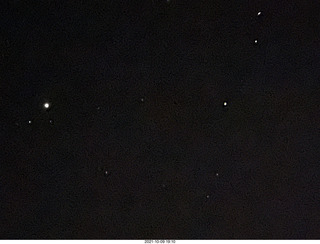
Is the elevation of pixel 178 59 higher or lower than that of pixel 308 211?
higher

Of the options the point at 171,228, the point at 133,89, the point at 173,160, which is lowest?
the point at 171,228

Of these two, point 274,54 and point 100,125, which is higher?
point 274,54

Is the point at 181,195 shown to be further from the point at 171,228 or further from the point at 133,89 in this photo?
the point at 133,89

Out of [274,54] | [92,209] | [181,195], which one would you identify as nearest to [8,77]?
[92,209]

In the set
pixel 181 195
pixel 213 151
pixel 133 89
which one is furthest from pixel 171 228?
pixel 133 89

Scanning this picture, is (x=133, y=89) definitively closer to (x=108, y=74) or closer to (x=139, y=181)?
(x=108, y=74)

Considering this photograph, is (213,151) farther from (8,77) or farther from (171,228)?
(8,77)
